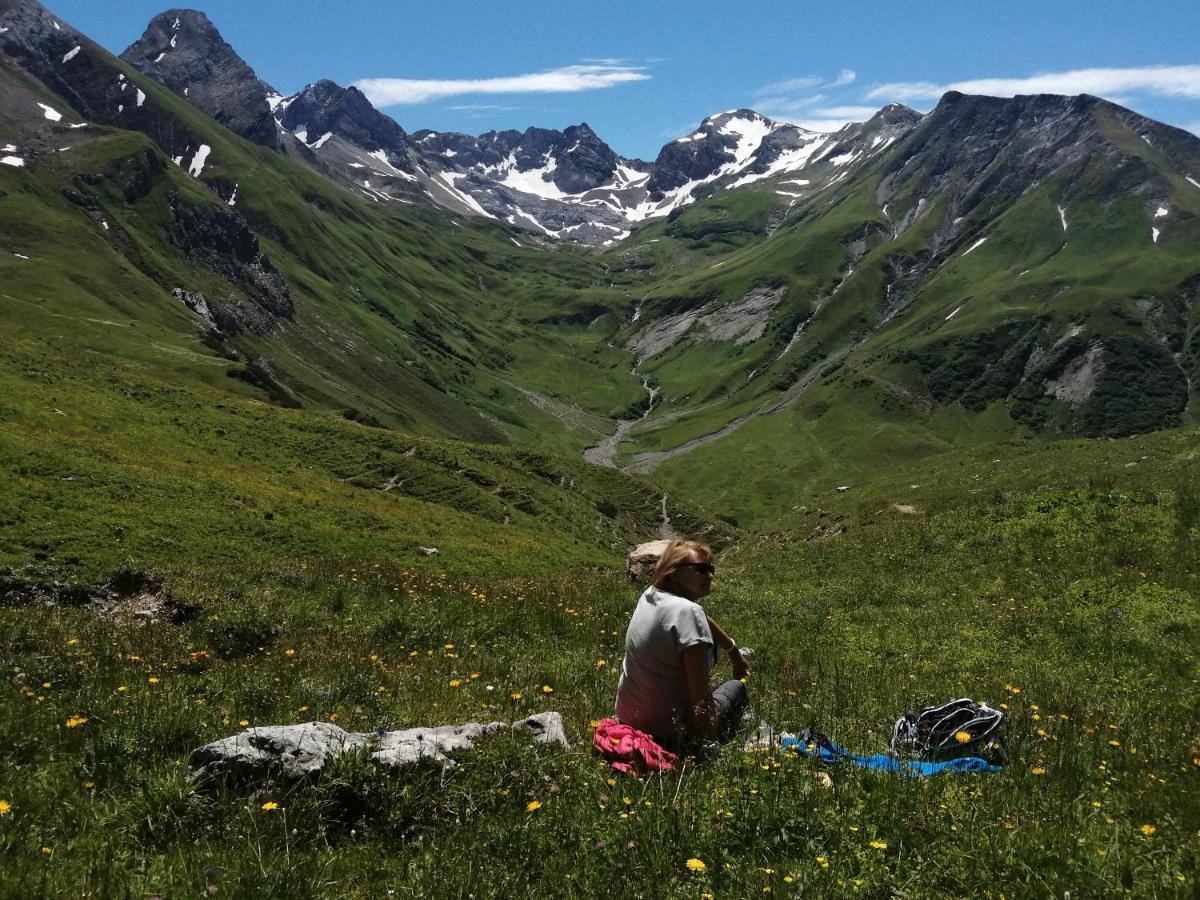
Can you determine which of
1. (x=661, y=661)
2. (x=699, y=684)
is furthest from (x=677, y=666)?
(x=699, y=684)

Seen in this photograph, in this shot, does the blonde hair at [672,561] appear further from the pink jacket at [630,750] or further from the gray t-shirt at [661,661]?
the pink jacket at [630,750]

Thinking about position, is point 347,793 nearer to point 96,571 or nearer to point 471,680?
point 471,680

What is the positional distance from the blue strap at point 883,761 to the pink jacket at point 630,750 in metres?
1.28

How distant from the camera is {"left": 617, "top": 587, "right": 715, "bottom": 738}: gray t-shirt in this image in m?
7.77

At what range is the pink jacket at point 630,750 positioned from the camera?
721 cm

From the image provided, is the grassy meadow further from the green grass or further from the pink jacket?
the pink jacket

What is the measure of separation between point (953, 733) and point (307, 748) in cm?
674

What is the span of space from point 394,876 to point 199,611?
37.7ft

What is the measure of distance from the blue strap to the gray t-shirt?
1.18 m

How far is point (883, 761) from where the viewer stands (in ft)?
24.3

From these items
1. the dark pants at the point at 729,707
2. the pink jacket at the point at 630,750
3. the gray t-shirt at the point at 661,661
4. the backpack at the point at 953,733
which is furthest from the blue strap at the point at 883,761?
the pink jacket at the point at 630,750

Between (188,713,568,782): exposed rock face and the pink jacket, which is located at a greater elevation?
the pink jacket

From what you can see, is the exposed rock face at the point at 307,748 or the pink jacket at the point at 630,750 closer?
the exposed rock face at the point at 307,748

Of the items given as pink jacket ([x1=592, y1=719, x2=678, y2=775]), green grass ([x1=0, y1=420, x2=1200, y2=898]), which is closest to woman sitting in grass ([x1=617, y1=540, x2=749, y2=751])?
pink jacket ([x1=592, y1=719, x2=678, y2=775])
